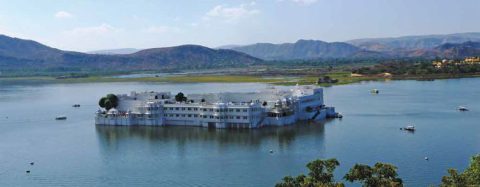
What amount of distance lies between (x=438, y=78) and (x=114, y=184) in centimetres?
5805

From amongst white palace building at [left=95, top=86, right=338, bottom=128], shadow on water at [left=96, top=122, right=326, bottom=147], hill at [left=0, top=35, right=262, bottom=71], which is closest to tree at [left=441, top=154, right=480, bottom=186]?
shadow on water at [left=96, top=122, right=326, bottom=147]

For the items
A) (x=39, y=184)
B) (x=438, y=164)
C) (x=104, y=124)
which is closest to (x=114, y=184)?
(x=39, y=184)

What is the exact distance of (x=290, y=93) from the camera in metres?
37.9

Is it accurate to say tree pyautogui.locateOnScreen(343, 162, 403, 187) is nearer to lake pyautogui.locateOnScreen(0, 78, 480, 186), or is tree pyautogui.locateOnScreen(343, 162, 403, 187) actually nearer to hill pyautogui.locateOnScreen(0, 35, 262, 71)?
lake pyautogui.locateOnScreen(0, 78, 480, 186)

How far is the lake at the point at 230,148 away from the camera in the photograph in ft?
74.6

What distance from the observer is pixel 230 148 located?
2814cm

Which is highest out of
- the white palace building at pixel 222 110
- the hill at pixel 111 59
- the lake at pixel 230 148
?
the hill at pixel 111 59

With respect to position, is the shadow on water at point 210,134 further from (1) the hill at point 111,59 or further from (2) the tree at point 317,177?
(1) the hill at point 111,59

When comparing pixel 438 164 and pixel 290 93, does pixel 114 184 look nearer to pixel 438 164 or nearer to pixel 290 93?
pixel 438 164

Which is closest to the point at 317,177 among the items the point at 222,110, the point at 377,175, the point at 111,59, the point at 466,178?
the point at 377,175

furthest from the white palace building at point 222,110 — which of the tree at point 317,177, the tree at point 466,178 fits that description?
the tree at point 466,178

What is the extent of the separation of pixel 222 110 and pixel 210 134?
6.55 ft

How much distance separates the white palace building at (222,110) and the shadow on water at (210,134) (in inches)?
25.0

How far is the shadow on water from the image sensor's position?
99.6 feet
